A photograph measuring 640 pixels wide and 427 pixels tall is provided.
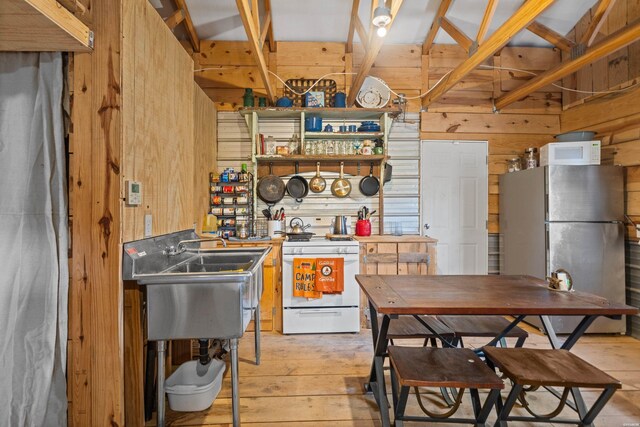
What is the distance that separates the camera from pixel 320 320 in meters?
3.30

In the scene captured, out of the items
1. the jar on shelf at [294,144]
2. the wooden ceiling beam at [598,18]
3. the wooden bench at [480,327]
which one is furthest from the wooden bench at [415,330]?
the wooden ceiling beam at [598,18]

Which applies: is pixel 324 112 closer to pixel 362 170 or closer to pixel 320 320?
pixel 362 170

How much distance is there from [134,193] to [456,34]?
3473mm

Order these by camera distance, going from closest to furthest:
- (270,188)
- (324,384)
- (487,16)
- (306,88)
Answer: (324,384), (487,16), (270,188), (306,88)

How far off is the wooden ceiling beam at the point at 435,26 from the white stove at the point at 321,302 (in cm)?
269

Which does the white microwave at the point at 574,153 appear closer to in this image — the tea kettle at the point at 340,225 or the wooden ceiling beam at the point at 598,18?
the wooden ceiling beam at the point at 598,18

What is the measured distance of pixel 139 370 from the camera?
5.62ft

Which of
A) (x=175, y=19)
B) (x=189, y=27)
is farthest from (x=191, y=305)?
(x=189, y=27)

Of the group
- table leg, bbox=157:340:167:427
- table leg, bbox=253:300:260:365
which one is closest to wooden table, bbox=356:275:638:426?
table leg, bbox=253:300:260:365

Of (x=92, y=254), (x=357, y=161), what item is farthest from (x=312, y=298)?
(x=92, y=254)

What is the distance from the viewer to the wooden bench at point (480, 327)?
2.03m

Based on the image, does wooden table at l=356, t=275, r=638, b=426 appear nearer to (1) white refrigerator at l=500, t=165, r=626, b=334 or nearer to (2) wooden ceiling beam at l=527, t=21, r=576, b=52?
(1) white refrigerator at l=500, t=165, r=626, b=334

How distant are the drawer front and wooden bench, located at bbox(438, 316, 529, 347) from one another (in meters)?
1.20

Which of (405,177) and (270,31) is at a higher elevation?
(270,31)
